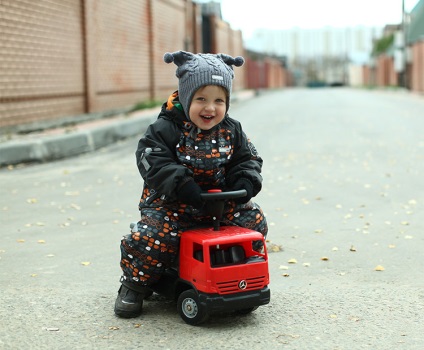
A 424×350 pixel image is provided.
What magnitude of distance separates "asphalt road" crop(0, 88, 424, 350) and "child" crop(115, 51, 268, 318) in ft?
0.96

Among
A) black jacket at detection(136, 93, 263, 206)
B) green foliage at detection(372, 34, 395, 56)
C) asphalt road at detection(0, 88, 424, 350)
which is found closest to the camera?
asphalt road at detection(0, 88, 424, 350)

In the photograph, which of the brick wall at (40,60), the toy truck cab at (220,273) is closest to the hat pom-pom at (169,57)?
the toy truck cab at (220,273)

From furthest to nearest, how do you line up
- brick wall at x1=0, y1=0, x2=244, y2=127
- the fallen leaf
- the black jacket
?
brick wall at x1=0, y1=0, x2=244, y2=127 < the fallen leaf < the black jacket

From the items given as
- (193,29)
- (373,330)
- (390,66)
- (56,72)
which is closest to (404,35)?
(390,66)

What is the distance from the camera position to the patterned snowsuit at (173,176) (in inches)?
151

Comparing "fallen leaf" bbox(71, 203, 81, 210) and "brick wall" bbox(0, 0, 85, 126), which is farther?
"brick wall" bbox(0, 0, 85, 126)

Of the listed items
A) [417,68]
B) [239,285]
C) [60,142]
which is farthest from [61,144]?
[417,68]

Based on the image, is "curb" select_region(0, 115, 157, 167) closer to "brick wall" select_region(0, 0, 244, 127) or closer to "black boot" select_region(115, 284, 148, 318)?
"brick wall" select_region(0, 0, 244, 127)

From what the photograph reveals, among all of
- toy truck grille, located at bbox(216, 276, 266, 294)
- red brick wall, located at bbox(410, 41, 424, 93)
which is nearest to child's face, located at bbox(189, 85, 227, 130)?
toy truck grille, located at bbox(216, 276, 266, 294)

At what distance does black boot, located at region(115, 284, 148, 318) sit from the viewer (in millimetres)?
3871

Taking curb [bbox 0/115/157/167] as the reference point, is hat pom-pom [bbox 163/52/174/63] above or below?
above

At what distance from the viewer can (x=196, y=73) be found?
3.86 m

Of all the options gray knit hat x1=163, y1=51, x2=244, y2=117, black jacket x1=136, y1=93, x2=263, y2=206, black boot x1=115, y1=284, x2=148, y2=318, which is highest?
gray knit hat x1=163, y1=51, x2=244, y2=117

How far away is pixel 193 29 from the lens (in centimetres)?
2967
